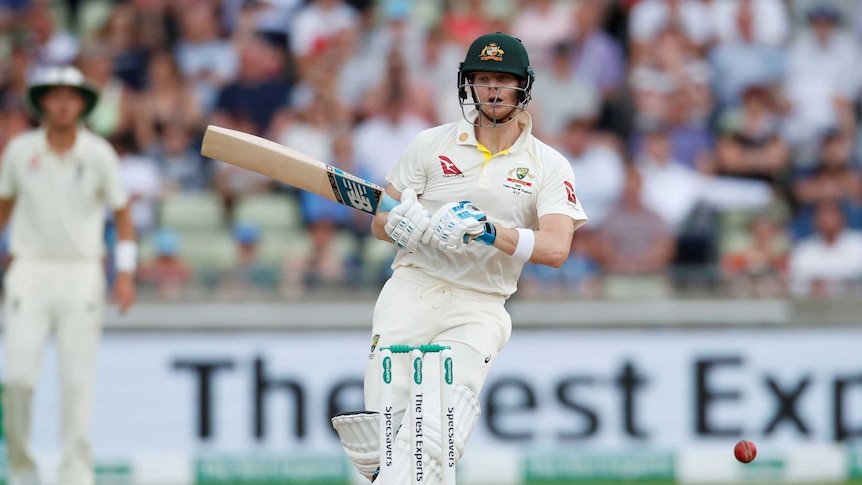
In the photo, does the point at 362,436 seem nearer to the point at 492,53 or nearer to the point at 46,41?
the point at 492,53

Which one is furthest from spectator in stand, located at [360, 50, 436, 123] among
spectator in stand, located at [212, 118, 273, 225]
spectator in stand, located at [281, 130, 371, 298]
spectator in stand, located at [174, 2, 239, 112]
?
spectator in stand, located at [174, 2, 239, 112]

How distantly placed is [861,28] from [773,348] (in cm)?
379

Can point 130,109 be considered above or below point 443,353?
above

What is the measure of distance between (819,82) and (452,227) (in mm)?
6599

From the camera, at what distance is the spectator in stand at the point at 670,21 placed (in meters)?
10.6

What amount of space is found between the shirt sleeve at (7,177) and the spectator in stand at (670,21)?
4962mm

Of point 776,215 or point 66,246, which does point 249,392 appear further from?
point 776,215

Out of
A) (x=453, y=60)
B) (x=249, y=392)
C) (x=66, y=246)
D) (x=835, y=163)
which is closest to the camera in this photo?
(x=66, y=246)

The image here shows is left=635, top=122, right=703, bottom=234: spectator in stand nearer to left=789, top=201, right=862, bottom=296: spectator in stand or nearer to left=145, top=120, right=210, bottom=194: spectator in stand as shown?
left=789, top=201, right=862, bottom=296: spectator in stand

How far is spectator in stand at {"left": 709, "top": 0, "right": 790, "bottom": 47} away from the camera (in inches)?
420

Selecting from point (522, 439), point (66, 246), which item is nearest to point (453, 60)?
point (522, 439)

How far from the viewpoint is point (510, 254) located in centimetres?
484

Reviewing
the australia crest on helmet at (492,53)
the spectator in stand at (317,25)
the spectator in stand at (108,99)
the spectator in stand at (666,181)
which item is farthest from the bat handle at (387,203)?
the spectator in stand at (317,25)

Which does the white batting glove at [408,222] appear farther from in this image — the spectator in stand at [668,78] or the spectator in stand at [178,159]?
the spectator in stand at [668,78]
